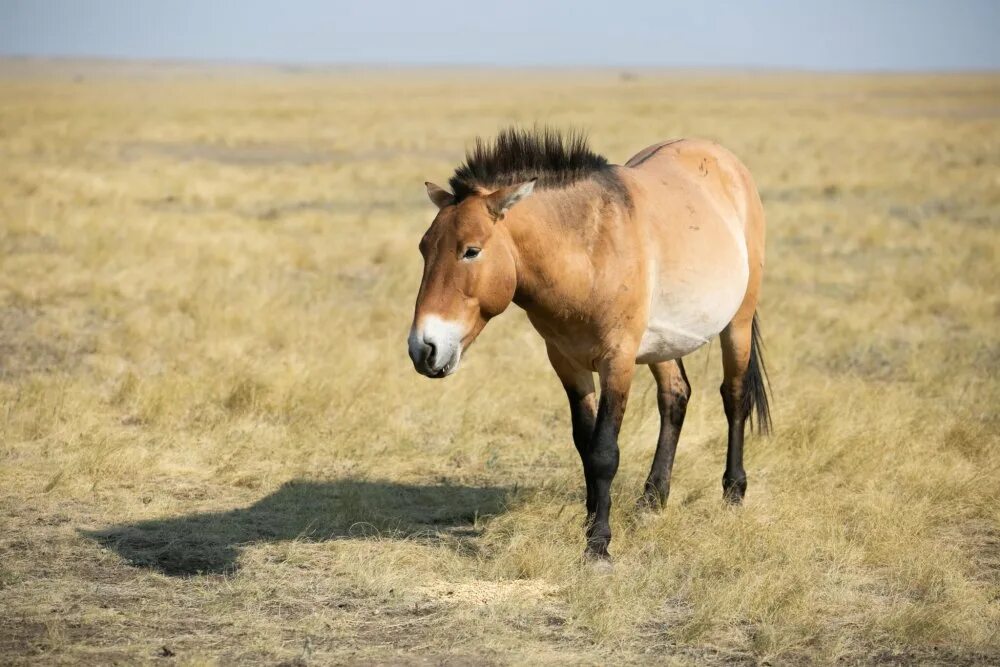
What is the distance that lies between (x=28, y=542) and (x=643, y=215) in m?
3.54

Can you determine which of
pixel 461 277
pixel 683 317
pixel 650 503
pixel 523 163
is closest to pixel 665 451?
pixel 650 503

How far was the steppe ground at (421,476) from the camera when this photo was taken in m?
4.55

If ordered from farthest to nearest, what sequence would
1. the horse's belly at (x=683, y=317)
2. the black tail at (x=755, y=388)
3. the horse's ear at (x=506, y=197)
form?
the black tail at (x=755, y=388), the horse's belly at (x=683, y=317), the horse's ear at (x=506, y=197)

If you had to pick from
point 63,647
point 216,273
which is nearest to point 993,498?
point 63,647

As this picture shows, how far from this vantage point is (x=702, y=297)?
5789 mm

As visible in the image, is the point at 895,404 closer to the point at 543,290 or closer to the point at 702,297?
the point at 702,297

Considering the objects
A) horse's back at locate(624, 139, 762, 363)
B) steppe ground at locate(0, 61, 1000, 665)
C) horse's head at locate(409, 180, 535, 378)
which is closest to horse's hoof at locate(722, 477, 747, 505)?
steppe ground at locate(0, 61, 1000, 665)

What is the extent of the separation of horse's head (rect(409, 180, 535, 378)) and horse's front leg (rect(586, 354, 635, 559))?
706 mm

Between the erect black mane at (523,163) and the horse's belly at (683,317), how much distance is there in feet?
2.50

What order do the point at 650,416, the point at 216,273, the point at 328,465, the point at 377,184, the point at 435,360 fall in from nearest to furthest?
the point at 435,360 < the point at 328,465 < the point at 650,416 < the point at 216,273 < the point at 377,184

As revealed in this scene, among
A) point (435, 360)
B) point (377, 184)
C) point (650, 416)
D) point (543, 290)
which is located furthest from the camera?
point (377, 184)

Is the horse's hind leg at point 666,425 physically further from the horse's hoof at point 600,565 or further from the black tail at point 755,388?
the horse's hoof at point 600,565

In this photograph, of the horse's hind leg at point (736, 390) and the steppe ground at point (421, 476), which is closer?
the steppe ground at point (421, 476)

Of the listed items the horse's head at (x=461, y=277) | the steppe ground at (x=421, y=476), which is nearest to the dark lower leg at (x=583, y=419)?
the steppe ground at (x=421, y=476)
